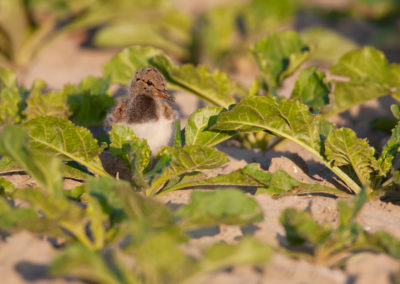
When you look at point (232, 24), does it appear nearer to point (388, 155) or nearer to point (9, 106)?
point (9, 106)

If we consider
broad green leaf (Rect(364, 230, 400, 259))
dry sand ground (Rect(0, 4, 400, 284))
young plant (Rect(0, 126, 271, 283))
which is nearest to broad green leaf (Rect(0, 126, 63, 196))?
young plant (Rect(0, 126, 271, 283))

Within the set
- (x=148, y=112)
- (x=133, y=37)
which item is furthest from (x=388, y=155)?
(x=133, y=37)

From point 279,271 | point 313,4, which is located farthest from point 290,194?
point 313,4

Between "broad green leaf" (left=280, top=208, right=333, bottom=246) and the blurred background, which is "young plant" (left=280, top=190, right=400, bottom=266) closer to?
"broad green leaf" (left=280, top=208, right=333, bottom=246)

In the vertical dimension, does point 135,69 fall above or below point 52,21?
below

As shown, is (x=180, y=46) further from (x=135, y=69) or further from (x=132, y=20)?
(x=135, y=69)

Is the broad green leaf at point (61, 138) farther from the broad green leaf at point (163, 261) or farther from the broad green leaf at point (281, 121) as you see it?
the broad green leaf at point (163, 261)
